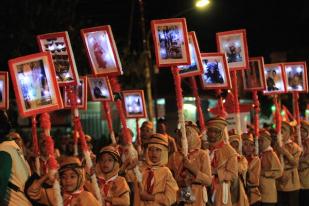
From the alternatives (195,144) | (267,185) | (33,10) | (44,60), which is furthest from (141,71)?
(44,60)

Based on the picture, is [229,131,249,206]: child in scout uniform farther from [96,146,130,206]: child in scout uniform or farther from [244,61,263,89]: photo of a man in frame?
[244,61,263,89]: photo of a man in frame

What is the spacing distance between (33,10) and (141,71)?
27.6 ft

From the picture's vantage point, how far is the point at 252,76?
35.7 ft

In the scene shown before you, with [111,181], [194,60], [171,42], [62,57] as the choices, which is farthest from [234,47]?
[111,181]

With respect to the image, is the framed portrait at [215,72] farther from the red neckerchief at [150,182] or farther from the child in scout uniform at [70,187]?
the child in scout uniform at [70,187]

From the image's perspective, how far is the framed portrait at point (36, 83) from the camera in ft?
20.3

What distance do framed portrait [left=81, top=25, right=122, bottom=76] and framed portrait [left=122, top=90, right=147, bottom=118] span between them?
3557 millimetres

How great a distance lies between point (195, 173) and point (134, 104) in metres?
4.29

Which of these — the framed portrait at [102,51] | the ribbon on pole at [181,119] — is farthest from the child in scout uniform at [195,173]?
the framed portrait at [102,51]

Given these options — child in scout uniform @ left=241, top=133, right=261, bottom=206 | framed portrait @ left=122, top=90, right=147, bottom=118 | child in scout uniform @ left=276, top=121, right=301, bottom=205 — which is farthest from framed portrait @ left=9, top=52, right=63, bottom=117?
→ child in scout uniform @ left=276, top=121, right=301, bottom=205

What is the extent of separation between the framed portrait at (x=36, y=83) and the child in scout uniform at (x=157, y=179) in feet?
5.86

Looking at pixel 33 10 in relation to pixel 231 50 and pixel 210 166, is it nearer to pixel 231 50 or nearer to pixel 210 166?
pixel 231 50

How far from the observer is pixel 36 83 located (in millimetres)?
6258

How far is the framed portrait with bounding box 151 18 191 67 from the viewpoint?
7980 mm
